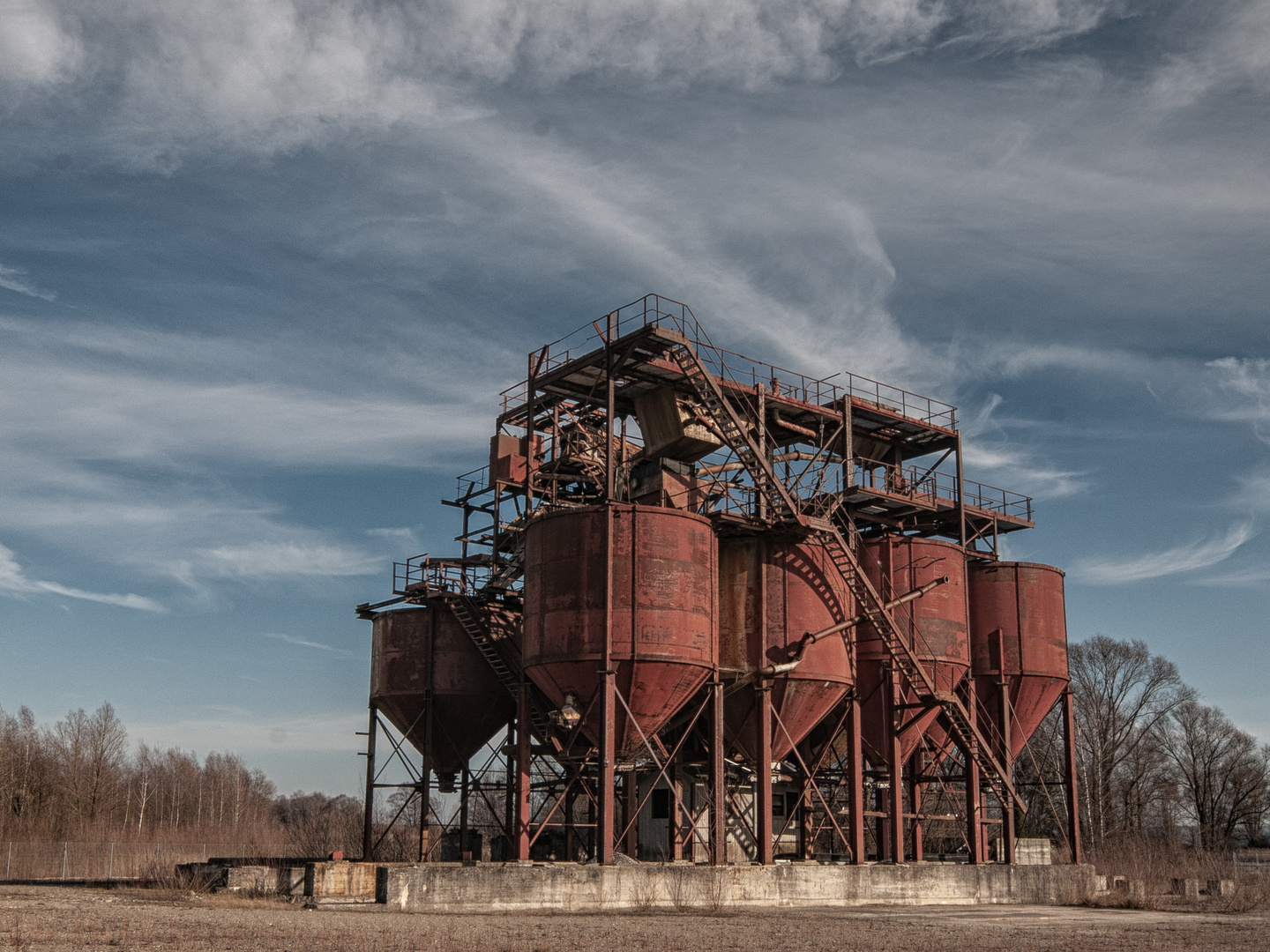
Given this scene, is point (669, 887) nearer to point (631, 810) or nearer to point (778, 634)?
point (631, 810)

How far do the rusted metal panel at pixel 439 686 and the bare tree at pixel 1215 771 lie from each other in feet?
176

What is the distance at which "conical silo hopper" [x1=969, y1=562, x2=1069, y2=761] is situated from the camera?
41938 mm

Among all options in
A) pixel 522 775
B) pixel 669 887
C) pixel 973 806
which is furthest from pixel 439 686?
pixel 973 806

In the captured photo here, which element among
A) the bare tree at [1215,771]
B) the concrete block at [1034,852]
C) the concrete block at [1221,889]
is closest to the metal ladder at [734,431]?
the concrete block at [1221,889]

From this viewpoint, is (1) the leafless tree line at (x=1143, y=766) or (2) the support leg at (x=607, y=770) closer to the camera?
(2) the support leg at (x=607, y=770)

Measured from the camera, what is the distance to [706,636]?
3200cm

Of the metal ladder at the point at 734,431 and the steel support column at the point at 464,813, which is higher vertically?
the metal ladder at the point at 734,431

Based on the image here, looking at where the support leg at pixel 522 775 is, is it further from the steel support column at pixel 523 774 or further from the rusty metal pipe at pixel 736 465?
the rusty metal pipe at pixel 736 465

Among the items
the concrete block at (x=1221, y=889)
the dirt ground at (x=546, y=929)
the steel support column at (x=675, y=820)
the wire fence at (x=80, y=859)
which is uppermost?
the steel support column at (x=675, y=820)

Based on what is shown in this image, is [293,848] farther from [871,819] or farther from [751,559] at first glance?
[751,559]

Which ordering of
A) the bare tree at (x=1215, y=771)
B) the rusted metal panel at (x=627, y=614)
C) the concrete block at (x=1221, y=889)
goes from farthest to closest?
the bare tree at (x=1215, y=771)
the concrete block at (x=1221, y=889)
the rusted metal panel at (x=627, y=614)

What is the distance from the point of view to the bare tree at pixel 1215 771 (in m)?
78.3

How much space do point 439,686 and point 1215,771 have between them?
6003cm

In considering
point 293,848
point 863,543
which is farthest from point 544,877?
point 293,848
